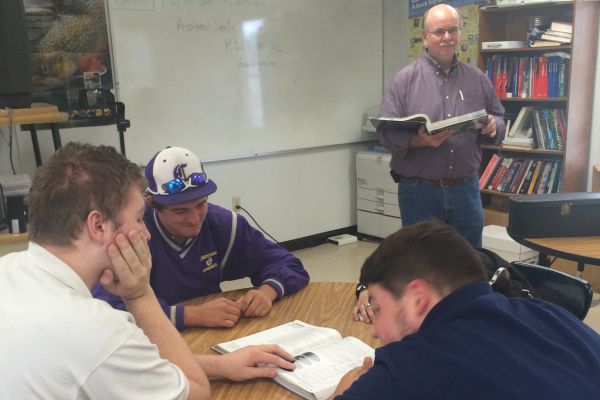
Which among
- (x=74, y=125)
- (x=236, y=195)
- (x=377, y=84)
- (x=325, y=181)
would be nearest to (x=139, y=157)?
(x=74, y=125)

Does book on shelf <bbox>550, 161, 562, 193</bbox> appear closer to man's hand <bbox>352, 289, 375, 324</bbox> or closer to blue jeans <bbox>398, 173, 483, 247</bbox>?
blue jeans <bbox>398, 173, 483, 247</bbox>

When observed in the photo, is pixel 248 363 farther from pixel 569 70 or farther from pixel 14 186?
pixel 569 70

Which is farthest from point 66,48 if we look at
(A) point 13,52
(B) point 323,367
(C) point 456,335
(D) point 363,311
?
(C) point 456,335

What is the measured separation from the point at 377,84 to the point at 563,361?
408 cm

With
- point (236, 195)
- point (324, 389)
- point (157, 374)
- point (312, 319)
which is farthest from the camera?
point (236, 195)

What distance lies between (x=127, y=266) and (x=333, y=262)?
3167 millimetres

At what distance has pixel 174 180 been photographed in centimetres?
171

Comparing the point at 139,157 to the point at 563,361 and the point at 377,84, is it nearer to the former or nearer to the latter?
the point at 377,84

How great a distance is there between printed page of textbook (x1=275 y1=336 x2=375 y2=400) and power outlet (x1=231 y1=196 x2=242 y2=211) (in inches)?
108

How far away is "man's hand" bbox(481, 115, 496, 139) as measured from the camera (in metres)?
2.74

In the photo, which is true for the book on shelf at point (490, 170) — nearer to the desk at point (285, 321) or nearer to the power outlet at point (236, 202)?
the power outlet at point (236, 202)

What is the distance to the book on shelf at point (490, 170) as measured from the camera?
3994 millimetres

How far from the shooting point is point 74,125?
129 inches

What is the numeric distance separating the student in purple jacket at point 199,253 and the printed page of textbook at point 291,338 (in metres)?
0.12
